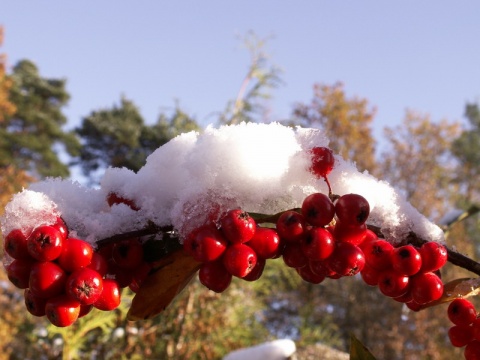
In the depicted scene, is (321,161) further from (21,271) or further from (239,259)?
(21,271)

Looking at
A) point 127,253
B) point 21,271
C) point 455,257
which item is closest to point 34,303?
point 21,271

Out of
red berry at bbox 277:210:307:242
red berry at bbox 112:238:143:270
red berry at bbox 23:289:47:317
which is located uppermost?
red berry at bbox 277:210:307:242

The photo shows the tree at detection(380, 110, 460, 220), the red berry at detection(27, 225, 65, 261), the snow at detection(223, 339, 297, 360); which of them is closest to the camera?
the red berry at detection(27, 225, 65, 261)

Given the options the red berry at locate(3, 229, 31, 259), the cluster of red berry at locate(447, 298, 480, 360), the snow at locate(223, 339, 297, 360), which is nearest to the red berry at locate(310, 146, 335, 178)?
the cluster of red berry at locate(447, 298, 480, 360)

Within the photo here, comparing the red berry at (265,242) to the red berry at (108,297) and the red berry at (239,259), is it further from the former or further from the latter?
the red berry at (108,297)

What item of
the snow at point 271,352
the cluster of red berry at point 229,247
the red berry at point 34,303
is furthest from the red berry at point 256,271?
the snow at point 271,352

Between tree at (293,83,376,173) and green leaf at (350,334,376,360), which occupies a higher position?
green leaf at (350,334,376,360)

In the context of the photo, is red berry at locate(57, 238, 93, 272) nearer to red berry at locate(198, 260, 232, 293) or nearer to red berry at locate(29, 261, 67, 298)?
red berry at locate(29, 261, 67, 298)

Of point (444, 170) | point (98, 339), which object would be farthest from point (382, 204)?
point (444, 170)
